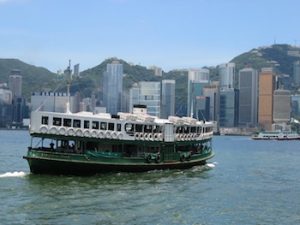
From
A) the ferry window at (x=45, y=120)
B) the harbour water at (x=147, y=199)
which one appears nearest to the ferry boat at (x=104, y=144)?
the ferry window at (x=45, y=120)

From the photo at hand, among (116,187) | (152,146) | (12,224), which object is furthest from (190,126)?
(12,224)

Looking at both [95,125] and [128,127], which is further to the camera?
[128,127]

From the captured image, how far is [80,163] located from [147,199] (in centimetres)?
1241

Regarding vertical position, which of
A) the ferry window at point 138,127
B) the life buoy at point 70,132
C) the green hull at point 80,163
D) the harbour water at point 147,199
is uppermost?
the ferry window at point 138,127

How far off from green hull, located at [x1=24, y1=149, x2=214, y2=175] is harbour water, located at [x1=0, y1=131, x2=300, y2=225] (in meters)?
0.94

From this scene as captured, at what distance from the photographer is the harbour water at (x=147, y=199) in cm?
2961

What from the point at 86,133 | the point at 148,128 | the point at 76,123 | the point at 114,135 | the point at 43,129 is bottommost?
the point at 114,135

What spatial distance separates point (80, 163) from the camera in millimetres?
46688

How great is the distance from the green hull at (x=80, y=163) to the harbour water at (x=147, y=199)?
943 mm

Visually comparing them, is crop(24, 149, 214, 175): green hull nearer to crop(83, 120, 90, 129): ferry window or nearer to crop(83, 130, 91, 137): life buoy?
crop(83, 130, 91, 137): life buoy

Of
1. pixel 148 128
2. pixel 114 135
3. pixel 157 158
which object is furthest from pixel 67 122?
pixel 157 158

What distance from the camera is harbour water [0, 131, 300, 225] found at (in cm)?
2961

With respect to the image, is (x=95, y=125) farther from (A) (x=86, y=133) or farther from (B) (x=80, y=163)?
(B) (x=80, y=163)

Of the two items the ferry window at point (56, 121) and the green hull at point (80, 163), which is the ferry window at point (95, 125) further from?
the ferry window at point (56, 121)
